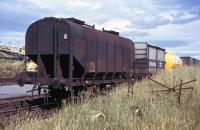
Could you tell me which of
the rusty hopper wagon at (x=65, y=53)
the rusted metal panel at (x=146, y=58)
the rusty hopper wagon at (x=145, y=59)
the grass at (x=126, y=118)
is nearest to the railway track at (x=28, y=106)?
the rusty hopper wagon at (x=65, y=53)

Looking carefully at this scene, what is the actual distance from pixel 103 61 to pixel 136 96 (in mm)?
5608

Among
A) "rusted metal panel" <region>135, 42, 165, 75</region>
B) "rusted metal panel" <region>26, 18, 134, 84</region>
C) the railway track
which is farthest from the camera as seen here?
"rusted metal panel" <region>135, 42, 165, 75</region>

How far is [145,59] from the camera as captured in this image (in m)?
28.6

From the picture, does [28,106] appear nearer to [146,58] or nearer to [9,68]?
[146,58]

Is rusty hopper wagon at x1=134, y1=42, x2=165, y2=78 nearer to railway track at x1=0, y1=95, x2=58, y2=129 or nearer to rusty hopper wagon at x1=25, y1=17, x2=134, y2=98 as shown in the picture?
rusty hopper wagon at x1=25, y1=17, x2=134, y2=98

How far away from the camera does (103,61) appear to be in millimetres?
20234

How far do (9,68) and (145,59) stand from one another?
14.6 m

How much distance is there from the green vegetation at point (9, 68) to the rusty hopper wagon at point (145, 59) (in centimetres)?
1188

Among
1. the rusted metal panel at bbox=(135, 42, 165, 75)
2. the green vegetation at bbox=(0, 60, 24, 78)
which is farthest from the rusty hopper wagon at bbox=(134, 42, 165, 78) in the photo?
the green vegetation at bbox=(0, 60, 24, 78)

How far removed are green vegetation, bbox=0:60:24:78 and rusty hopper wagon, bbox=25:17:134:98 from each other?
58.2ft

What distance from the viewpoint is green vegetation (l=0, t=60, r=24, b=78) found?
36022mm

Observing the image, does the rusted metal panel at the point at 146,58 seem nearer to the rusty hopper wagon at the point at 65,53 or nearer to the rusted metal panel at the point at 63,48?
the rusty hopper wagon at the point at 65,53

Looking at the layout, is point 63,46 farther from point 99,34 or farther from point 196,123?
point 196,123

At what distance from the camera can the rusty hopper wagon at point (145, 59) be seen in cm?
2711
